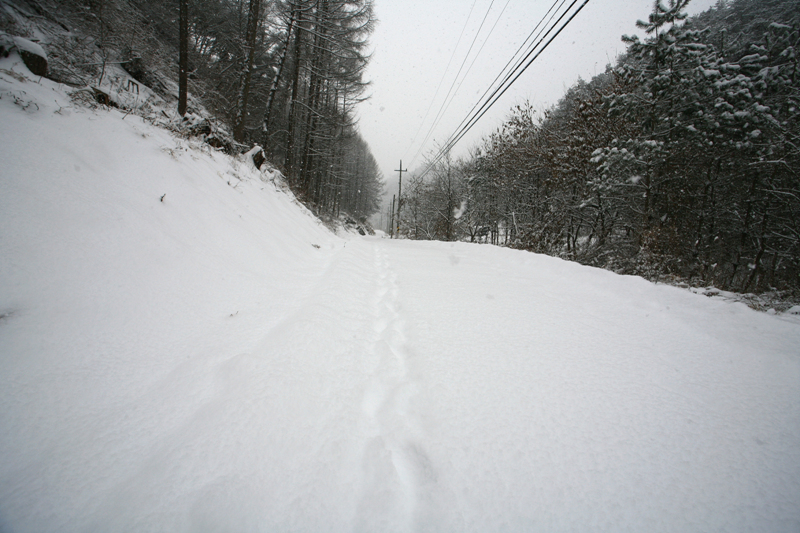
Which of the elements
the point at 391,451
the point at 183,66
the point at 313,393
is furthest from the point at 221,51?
the point at 391,451

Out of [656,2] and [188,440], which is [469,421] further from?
[656,2]

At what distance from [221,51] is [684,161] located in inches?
815

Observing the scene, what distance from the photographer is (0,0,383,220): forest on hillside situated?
16.0ft

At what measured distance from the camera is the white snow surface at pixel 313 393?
80 centimetres

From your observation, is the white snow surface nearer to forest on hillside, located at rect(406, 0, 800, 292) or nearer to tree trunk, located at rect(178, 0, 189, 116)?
tree trunk, located at rect(178, 0, 189, 116)

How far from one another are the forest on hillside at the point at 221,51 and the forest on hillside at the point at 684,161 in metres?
7.98

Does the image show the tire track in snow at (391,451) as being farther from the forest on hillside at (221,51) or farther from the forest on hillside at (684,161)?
the forest on hillside at (684,161)

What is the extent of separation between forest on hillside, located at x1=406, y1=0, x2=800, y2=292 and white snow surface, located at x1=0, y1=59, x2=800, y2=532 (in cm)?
505

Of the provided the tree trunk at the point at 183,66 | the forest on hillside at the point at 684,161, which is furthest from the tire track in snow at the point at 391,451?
the tree trunk at the point at 183,66

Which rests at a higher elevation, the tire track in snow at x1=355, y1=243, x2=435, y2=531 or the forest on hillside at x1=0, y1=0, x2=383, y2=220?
the forest on hillside at x1=0, y1=0, x2=383, y2=220

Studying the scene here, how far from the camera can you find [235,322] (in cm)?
173

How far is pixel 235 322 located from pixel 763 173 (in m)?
12.3

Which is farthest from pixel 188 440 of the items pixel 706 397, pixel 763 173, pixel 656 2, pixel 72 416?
pixel 763 173

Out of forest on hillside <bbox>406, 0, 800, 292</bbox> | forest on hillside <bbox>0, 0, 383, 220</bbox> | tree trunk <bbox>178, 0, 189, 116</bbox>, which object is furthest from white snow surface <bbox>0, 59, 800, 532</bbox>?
forest on hillside <bbox>406, 0, 800, 292</bbox>
